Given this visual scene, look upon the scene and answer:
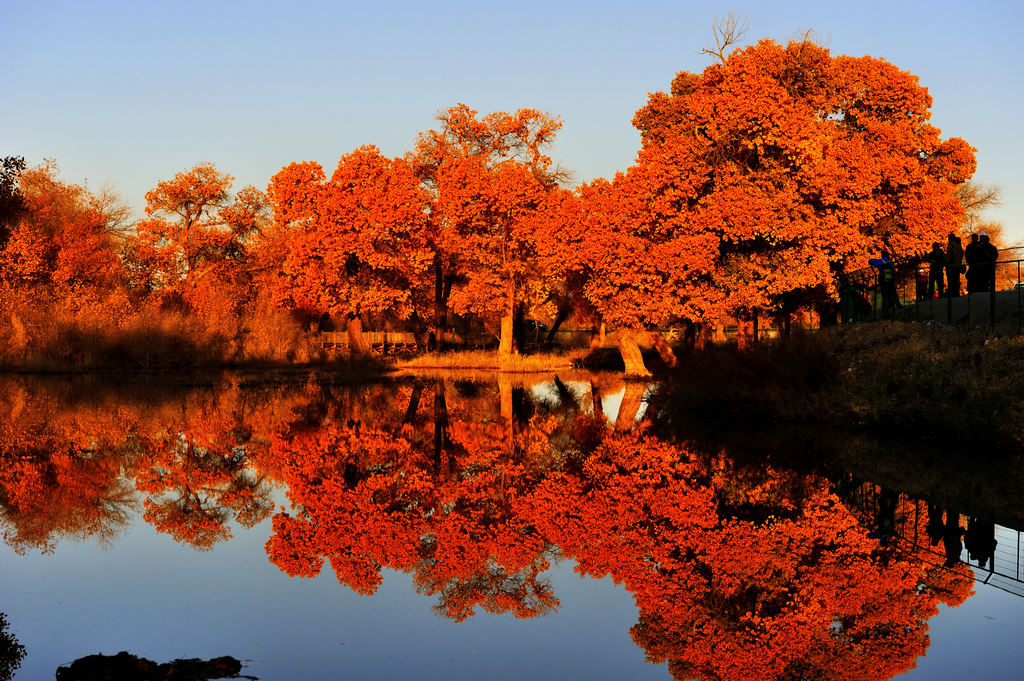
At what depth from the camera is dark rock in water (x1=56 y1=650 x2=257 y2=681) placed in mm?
6707

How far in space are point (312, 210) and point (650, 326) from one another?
71.6ft

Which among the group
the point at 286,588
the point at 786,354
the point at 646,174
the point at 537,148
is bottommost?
the point at 286,588

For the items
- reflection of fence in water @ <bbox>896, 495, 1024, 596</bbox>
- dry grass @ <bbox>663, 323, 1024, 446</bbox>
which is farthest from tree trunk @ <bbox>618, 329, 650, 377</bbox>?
reflection of fence in water @ <bbox>896, 495, 1024, 596</bbox>

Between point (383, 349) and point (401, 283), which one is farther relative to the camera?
point (383, 349)

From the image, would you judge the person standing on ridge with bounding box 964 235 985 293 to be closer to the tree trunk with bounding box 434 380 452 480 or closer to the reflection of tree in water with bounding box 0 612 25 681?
the tree trunk with bounding box 434 380 452 480

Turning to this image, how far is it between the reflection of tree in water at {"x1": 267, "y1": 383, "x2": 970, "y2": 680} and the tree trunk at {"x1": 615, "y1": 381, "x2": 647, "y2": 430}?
4523mm

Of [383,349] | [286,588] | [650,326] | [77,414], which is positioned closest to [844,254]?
[650,326]

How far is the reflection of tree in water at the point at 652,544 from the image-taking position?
303 inches

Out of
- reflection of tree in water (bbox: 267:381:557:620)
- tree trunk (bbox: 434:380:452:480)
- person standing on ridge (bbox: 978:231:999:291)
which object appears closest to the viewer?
reflection of tree in water (bbox: 267:381:557:620)

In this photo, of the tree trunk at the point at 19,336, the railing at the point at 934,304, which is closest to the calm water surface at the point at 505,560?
the railing at the point at 934,304

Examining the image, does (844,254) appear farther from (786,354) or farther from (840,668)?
(840,668)

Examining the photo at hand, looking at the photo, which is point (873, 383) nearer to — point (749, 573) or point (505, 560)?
point (749, 573)

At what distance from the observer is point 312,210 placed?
5262cm

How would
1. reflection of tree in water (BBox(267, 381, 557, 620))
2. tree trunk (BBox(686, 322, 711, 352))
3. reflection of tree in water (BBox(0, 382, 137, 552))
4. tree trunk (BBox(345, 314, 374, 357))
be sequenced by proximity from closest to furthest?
reflection of tree in water (BBox(267, 381, 557, 620)), reflection of tree in water (BBox(0, 382, 137, 552)), tree trunk (BBox(686, 322, 711, 352)), tree trunk (BBox(345, 314, 374, 357))
